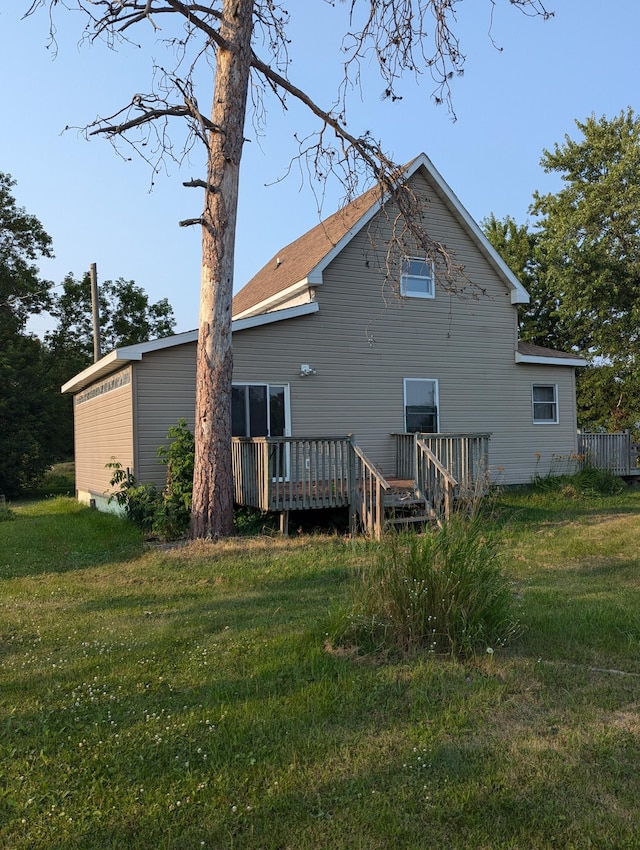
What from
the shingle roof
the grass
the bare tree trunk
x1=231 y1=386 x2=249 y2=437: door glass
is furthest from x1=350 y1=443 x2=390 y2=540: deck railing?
the shingle roof

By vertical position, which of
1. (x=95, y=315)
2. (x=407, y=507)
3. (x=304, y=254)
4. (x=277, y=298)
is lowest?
(x=407, y=507)

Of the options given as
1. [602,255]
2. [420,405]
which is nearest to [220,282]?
[420,405]

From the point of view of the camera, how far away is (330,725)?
3.45 metres

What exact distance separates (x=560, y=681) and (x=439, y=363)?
10779 mm

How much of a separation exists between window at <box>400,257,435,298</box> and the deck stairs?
16.6 ft

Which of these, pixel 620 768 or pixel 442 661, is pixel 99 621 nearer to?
pixel 442 661

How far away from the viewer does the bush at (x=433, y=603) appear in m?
4.47

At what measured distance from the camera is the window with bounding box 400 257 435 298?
14047 mm

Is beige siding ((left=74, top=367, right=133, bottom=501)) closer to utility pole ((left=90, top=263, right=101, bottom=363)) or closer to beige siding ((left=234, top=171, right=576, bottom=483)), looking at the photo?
beige siding ((left=234, top=171, right=576, bottom=483))

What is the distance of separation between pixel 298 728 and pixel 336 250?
35.6 feet

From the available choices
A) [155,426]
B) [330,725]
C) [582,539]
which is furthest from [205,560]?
[582,539]

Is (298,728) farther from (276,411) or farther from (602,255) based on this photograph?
(602,255)

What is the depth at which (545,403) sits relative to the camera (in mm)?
15914

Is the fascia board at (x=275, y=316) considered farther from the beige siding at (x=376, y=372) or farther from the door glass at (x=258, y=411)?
the door glass at (x=258, y=411)
